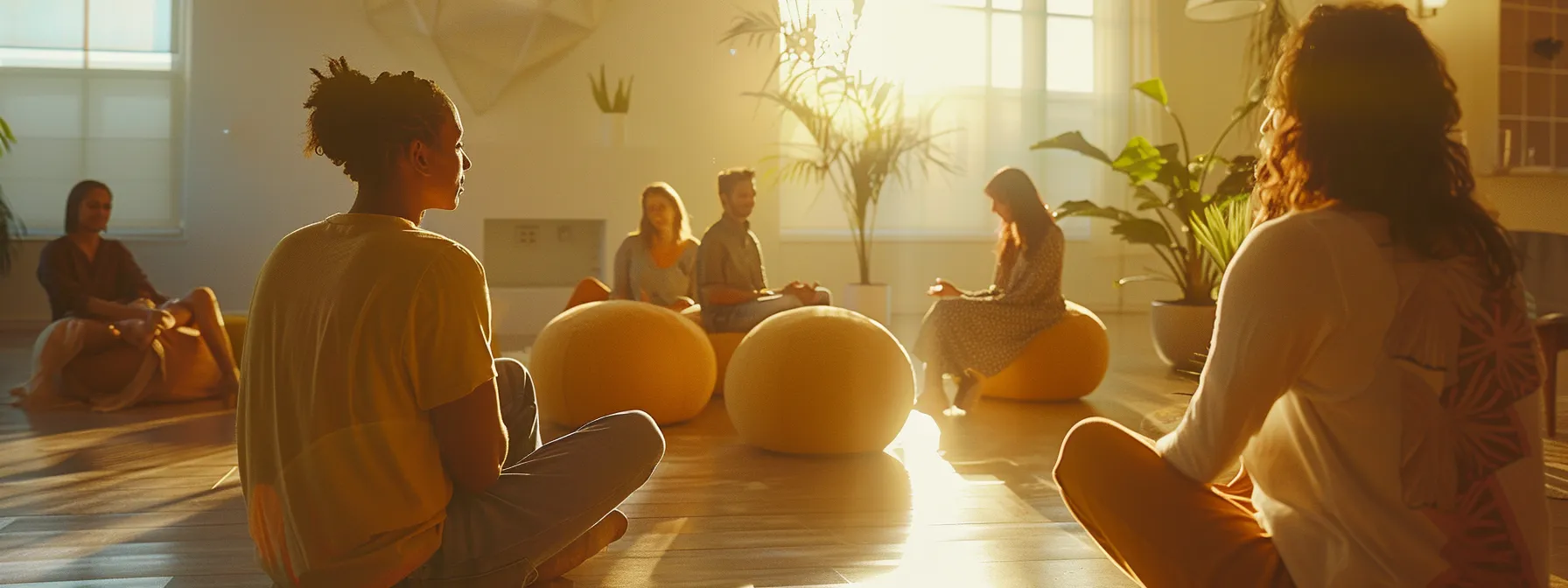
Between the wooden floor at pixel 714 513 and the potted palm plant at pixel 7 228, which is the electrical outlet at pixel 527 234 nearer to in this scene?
the potted palm plant at pixel 7 228

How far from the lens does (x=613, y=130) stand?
8047 millimetres

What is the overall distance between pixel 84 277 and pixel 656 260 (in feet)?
8.11

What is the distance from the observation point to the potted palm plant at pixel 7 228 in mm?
7676

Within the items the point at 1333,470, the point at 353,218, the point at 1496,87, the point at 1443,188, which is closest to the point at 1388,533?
the point at 1333,470

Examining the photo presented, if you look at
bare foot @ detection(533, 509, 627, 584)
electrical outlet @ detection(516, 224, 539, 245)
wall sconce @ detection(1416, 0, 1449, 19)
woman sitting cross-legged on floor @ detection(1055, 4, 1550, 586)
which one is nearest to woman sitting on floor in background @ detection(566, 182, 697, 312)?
electrical outlet @ detection(516, 224, 539, 245)

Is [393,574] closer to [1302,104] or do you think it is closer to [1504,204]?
[1302,104]

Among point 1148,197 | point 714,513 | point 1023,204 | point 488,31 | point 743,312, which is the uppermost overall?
point 488,31

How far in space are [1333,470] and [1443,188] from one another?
0.36m

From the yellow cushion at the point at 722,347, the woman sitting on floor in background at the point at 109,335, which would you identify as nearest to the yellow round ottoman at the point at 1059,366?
the yellow cushion at the point at 722,347

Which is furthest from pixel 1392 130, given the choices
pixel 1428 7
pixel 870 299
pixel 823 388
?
pixel 1428 7

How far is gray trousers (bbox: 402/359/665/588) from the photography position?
1.91 metres

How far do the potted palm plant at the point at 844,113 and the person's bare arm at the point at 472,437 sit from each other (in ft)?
18.3

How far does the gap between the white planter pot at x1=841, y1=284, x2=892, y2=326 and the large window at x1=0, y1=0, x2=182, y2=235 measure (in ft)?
15.6

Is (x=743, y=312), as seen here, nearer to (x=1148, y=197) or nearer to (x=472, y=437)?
(x=1148, y=197)
